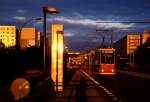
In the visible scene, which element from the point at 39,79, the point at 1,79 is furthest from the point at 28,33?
the point at 39,79

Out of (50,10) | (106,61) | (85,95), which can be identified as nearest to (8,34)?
(106,61)

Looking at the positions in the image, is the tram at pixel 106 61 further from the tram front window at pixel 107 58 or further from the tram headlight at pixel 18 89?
the tram headlight at pixel 18 89

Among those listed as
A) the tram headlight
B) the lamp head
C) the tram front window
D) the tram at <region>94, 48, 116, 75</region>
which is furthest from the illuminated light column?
the tram front window

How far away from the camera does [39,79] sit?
21.2 m

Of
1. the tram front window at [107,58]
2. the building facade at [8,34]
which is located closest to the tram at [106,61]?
the tram front window at [107,58]

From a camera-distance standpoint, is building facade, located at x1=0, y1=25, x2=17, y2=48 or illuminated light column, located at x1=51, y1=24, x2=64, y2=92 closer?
illuminated light column, located at x1=51, y1=24, x2=64, y2=92

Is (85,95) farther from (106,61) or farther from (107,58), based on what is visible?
(107,58)

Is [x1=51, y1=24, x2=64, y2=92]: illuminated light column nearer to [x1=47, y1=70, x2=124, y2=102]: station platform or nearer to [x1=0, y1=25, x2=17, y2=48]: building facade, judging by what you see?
[x1=47, y1=70, x2=124, y2=102]: station platform

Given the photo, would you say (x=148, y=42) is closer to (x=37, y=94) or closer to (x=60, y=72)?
(x=60, y=72)

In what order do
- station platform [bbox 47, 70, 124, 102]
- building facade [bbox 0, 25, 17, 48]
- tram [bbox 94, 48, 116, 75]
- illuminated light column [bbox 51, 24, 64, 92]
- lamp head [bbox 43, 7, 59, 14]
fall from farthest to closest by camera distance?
building facade [bbox 0, 25, 17, 48] < tram [bbox 94, 48, 116, 75] < illuminated light column [bbox 51, 24, 64, 92] < lamp head [bbox 43, 7, 59, 14] < station platform [bbox 47, 70, 124, 102]

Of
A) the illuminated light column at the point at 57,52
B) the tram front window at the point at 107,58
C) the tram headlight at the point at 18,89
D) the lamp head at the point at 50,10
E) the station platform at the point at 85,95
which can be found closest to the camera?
the tram headlight at the point at 18,89

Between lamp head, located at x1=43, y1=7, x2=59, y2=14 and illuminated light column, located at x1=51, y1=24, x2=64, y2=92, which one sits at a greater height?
lamp head, located at x1=43, y1=7, x2=59, y2=14

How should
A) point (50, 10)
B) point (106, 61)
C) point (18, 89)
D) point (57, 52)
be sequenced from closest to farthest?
point (18, 89), point (50, 10), point (57, 52), point (106, 61)

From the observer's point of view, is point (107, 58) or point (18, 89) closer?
point (18, 89)
